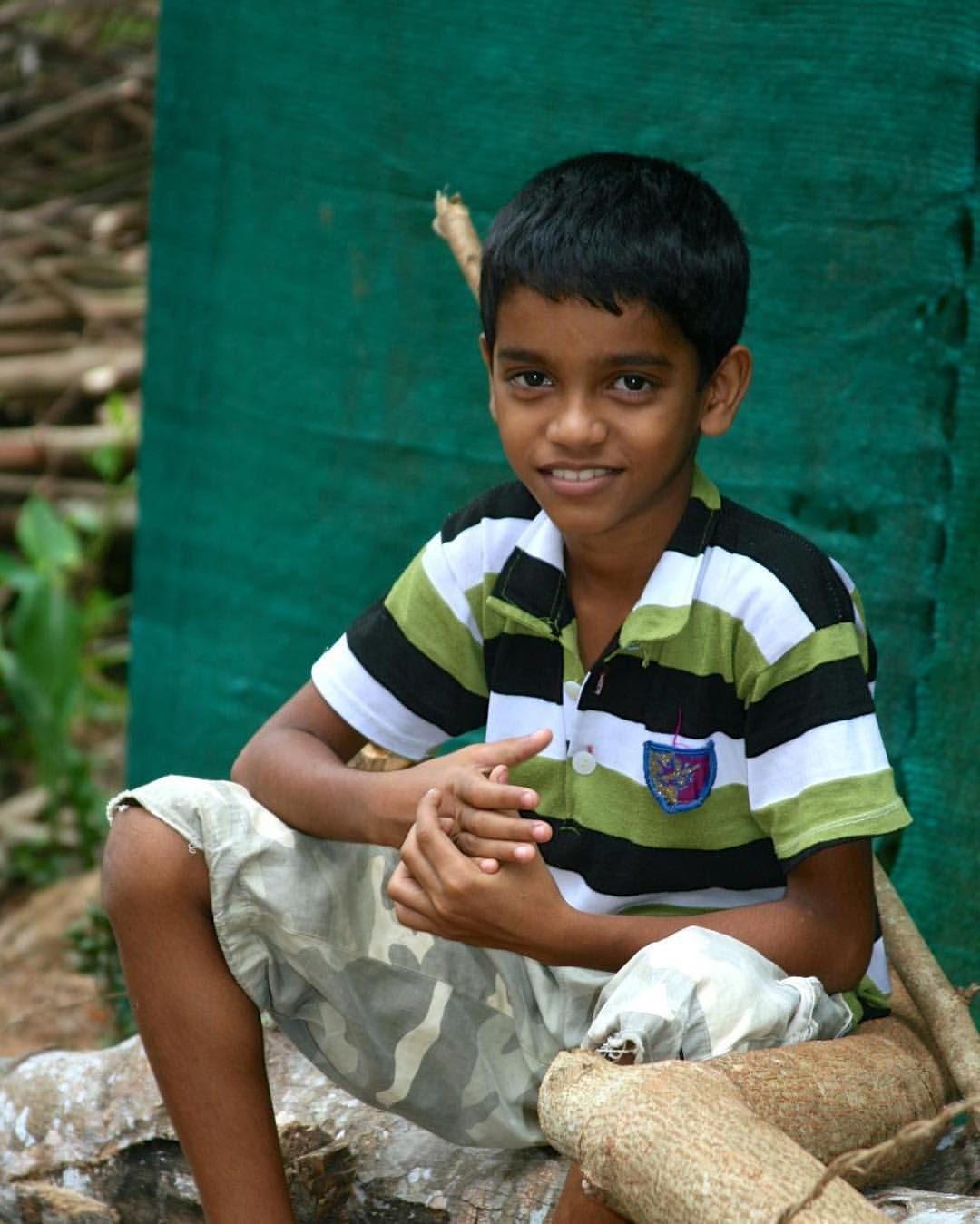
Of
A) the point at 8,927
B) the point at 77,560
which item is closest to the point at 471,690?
the point at 8,927

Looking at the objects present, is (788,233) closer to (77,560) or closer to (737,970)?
(737,970)

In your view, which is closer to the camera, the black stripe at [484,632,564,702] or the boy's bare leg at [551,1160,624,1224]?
the boy's bare leg at [551,1160,624,1224]

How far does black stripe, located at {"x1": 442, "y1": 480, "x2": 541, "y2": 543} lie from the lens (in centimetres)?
205

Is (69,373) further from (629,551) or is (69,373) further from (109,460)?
(629,551)

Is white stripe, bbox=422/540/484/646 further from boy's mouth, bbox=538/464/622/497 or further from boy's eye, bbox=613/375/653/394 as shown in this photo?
boy's eye, bbox=613/375/653/394

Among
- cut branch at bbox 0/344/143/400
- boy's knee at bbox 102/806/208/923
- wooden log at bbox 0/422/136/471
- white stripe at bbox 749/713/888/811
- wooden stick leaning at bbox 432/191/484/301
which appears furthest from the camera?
cut branch at bbox 0/344/143/400

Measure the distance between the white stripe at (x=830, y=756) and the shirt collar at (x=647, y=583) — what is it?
0.60 ft

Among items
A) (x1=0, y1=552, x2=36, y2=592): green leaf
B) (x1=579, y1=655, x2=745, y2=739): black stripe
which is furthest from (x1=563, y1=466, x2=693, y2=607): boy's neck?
(x1=0, y1=552, x2=36, y2=592): green leaf

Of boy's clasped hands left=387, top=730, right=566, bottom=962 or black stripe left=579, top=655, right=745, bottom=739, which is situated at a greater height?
black stripe left=579, top=655, right=745, bottom=739

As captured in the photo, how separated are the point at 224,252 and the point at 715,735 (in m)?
1.54

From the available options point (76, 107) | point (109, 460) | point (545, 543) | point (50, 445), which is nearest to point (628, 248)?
point (545, 543)

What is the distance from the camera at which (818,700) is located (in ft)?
5.69

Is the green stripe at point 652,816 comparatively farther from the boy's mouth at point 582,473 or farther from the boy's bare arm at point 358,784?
the boy's mouth at point 582,473

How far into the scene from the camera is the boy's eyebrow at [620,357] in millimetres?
1809
